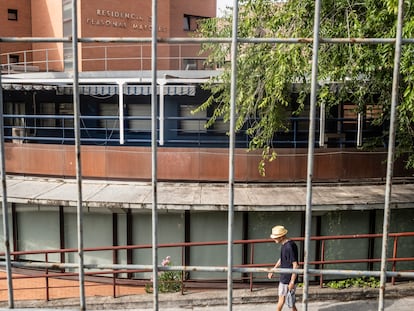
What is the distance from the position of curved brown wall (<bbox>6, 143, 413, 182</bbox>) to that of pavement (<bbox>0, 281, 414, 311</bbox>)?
3.74 meters

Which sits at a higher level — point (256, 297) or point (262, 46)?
point (262, 46)

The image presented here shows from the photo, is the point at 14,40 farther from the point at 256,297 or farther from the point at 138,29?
the point at 138,29

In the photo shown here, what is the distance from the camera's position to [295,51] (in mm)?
7484

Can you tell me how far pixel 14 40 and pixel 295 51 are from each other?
16.7 feet

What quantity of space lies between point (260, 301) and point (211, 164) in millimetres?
4308

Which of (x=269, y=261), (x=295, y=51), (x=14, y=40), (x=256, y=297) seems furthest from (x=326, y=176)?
(x=14, y=40)

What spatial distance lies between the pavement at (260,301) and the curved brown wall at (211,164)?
12.3 feet

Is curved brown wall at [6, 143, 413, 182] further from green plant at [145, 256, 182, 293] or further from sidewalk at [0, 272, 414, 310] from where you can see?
sidewalk at [0, 272, 414, 310]

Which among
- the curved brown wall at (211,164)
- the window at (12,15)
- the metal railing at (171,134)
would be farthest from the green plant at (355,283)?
the window at (12,15)

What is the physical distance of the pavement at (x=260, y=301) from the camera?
843 centimetres

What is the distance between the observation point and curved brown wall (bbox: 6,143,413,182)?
11.9 metres

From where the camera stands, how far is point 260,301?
8.68 meters

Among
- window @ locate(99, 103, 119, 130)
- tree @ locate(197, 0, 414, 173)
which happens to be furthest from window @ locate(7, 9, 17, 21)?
tree @ locate(197, 0, 414, 173)

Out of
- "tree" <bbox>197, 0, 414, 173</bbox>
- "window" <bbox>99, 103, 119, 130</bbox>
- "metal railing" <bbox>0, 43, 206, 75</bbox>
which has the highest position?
"metal railing" <bbox>0, 43, 206, 75</bbox>
